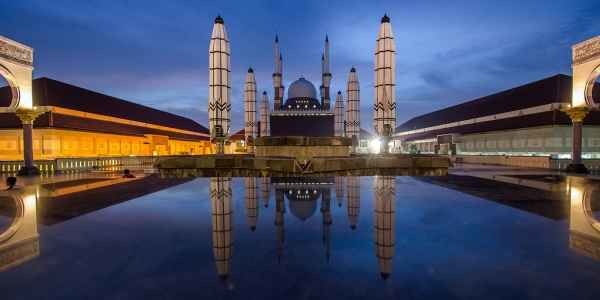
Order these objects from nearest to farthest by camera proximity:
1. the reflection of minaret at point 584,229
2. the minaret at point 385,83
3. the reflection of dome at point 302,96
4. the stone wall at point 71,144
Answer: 1. the reflection of minaret at point 584,229
2. the minaret at point 385,83
3. the stone wall at point 71,144
4. the reflection of dome at point 302,96

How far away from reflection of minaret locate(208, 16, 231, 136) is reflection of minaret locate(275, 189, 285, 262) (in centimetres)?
1368

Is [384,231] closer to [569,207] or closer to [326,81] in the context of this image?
[569,207]

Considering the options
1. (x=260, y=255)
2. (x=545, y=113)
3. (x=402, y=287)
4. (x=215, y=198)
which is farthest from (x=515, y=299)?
(x=545, y=113)

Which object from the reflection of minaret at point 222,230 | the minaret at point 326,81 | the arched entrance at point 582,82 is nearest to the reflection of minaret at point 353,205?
the reflection of minaret at point 222,230

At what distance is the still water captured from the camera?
8.52 ft

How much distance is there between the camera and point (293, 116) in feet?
152

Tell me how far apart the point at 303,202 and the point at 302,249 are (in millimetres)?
3024

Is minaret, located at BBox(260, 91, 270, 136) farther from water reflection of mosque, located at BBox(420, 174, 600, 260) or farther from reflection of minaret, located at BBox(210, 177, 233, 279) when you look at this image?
water reflection of mosque, located at BBox(420, 174, 600, 260)

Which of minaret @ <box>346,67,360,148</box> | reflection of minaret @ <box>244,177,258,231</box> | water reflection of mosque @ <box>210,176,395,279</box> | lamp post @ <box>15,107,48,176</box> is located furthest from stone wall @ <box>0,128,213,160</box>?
minaret @ <box>346,67,360,148</box>

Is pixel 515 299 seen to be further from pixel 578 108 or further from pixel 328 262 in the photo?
pixel 578 108

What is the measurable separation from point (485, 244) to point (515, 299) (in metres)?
1.65

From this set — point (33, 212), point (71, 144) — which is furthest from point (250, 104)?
point (33, 212)

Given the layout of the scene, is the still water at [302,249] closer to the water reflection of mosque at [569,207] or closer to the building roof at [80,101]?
the water reflection of mosque at [569,207]

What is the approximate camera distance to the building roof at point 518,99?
80.4 feet
